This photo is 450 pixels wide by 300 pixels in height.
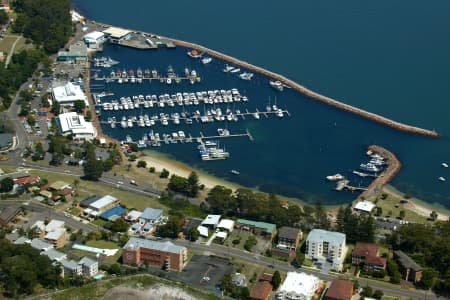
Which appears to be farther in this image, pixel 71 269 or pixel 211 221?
pixel 211 221

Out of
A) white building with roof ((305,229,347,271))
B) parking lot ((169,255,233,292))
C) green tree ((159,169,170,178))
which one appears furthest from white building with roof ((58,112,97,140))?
white building with roof ((305,229,347,271))

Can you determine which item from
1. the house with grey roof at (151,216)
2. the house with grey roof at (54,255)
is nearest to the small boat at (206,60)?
the house with grey roof at (151,216)

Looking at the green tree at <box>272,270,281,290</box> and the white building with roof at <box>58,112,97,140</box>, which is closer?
the green tree at <box>272,270,281,290</box>

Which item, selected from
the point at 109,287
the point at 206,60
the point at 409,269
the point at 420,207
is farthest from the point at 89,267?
the point at 206,60

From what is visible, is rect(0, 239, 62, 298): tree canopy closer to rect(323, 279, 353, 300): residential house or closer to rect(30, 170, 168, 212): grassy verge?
rect(30, 170, 168, 212): grassy verge

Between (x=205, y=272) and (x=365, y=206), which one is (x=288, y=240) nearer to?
(x=205, y=272)

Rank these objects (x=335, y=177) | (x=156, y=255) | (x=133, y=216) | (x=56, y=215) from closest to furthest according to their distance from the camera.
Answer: (x=156, y=255), (x=133, y=216), (x=56, y=215), (x=335, y=177)
